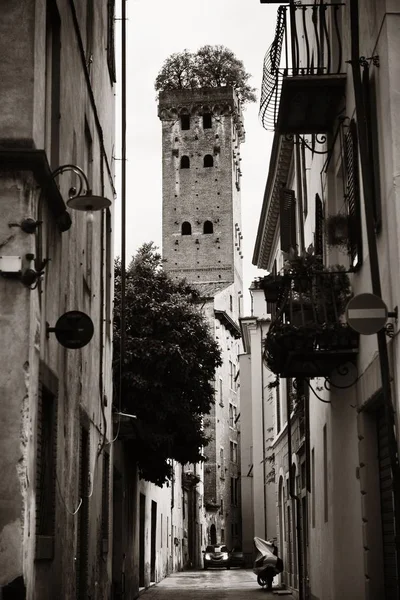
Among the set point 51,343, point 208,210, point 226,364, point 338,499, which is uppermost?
point 208,210

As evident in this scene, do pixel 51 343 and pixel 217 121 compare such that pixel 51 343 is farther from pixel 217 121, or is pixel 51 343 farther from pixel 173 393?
pixel 217 121

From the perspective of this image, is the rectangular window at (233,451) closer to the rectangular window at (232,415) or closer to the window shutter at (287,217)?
the rectangular window at (232,415)

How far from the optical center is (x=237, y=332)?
81938 mm

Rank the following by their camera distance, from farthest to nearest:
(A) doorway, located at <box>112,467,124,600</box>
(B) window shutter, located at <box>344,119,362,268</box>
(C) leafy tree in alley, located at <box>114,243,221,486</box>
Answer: (C) leafy tree in alley, located at <box>114,243,221,486</box> → (A) doorway, located at <box>112,467,124,600</box> → (B) window shutter, located at <box>344,119,362,268</box>

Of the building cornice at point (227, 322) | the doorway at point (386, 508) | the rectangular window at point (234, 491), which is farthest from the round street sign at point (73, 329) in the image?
the rectangular window at point (234, 491)

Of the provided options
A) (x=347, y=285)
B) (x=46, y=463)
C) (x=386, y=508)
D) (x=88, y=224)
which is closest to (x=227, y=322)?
(x=88, y=224)

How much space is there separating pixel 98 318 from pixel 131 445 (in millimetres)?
10105

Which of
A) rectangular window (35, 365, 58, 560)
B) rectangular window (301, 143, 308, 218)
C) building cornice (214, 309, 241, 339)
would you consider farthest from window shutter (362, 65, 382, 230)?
building cornice (214, 309, 241, 339)

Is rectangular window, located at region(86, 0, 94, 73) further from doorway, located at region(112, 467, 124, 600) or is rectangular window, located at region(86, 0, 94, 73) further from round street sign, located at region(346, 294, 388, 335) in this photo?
doorway, located at region(112, 467, 124, 600)

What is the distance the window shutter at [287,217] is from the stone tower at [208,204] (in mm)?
57524

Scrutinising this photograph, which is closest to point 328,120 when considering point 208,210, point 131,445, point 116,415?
point 116,415

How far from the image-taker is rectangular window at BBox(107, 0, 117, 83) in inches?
731

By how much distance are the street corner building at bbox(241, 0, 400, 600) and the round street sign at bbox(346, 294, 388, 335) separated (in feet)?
0.06

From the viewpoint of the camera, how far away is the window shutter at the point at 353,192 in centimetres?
1216
